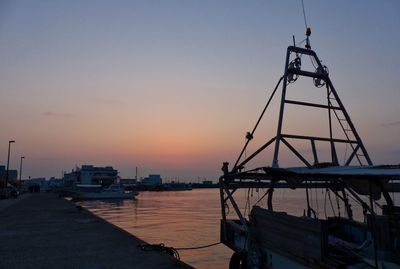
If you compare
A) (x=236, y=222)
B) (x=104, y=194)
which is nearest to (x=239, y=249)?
(x=236, y=222)

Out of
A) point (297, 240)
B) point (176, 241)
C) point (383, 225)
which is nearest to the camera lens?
point (383, 225)

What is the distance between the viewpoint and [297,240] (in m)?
9.56

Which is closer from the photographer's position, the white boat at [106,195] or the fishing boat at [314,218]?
the fishing boat at [314,218]

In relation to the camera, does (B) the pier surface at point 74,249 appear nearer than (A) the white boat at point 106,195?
Yes

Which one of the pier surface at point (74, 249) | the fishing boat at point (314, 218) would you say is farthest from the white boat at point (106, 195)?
the fishing boat at point (314, 218)

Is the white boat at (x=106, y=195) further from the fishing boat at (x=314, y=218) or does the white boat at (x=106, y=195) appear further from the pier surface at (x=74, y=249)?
the fishing boat at (x=314, y=218)

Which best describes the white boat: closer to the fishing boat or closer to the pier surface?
the pier surface

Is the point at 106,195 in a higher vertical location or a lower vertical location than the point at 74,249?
higher

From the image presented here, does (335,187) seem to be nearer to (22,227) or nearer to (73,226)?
(73,226)

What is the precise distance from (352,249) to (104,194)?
261 feet

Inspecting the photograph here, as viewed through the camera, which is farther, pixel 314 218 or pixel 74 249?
pixel 74 249

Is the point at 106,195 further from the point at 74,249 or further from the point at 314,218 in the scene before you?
the point at 314,218

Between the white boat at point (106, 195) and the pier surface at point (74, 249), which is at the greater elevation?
the white boat at point (106, 195)

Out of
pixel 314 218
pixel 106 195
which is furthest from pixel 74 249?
pixel 106 195
